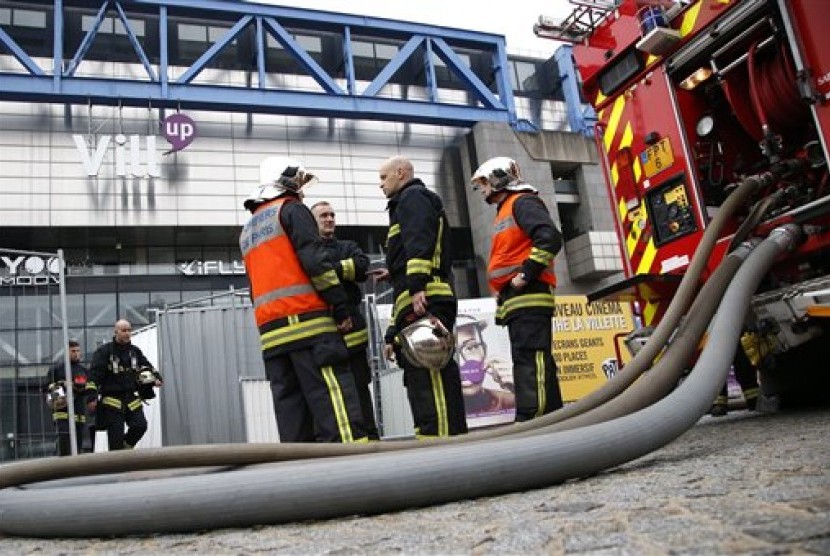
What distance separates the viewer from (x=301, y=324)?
3295 millimetres

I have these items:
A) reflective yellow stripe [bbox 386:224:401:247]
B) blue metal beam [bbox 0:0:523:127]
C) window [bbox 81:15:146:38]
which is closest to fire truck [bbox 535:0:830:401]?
reflective yellow stripe [bbox 386:224:401:247]

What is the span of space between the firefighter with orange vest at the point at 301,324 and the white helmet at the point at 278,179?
0.02m

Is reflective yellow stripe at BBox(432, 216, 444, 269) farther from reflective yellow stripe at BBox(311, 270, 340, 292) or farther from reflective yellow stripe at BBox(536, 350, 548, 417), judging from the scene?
reflective yellow stripe at BBox(536, 350, 548, 417)

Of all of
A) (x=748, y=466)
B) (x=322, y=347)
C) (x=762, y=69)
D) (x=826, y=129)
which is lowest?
(x=748, y=466)

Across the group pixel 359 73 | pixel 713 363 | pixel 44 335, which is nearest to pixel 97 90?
pixel 359 73

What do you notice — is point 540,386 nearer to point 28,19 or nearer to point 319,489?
point 319,489

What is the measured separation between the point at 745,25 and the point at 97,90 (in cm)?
1766

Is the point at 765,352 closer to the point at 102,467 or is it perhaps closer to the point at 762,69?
the point at 762,69

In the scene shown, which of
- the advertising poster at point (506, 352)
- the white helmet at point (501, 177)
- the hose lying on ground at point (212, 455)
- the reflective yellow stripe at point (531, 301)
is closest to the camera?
the hose lying on ground at point (212, 455)

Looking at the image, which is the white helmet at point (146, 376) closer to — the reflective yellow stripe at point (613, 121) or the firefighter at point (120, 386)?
the firefighter at point (120, 386)

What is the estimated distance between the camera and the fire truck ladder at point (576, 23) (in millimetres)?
3998

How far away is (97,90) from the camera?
1769 centimetres

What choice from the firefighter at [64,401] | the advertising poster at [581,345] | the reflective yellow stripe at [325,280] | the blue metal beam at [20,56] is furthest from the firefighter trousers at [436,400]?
the blue metal beam at [20,56]

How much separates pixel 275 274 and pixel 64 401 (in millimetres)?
5124
